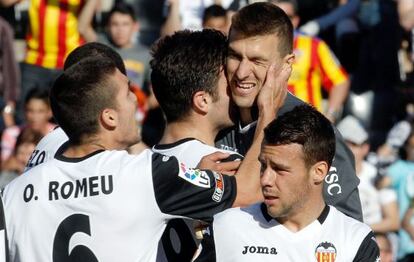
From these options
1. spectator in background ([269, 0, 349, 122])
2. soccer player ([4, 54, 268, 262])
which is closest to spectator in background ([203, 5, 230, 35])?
spectator in background ([269, 0, 349, 122])

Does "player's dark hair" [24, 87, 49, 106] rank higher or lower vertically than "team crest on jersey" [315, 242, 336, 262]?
lower

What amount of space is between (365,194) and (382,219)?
0.30 m

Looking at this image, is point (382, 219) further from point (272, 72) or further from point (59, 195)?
point (59, 195)

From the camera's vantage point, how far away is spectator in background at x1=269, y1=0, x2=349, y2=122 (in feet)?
39.2

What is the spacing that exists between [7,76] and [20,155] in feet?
4.67

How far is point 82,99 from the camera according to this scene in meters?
5.96

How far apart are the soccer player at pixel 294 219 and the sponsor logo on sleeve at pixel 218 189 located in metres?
0.23

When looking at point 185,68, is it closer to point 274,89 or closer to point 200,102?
point 200,102

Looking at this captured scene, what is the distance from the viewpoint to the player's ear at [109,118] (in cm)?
599

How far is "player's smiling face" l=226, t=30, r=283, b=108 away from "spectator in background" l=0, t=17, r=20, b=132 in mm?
6524

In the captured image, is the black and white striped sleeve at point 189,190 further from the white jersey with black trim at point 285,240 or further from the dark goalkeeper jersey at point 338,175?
the dark goalkeeper jersey at point 338,175

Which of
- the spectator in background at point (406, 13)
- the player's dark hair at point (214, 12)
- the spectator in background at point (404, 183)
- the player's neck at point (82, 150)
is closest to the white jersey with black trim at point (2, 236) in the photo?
the player's neck at point (82, 150)

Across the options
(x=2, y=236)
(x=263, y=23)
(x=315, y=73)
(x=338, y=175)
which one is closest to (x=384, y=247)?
(x=315, y=73)

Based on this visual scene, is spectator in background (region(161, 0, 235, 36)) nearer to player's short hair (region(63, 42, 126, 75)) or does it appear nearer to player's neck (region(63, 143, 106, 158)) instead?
player's short hair (region(63, 42, 126, 75))
